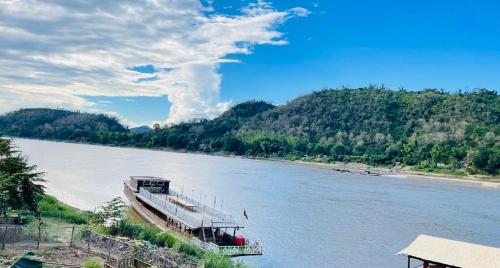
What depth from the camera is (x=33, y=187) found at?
30.5m

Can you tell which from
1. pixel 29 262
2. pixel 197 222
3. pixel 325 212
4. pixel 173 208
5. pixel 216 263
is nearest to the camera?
pixel 29 262

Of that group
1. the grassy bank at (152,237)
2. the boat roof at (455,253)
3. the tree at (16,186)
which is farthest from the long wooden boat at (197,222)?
the tree at (16,186)

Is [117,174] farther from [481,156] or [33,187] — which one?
[481,156]

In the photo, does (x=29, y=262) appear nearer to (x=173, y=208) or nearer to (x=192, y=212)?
(x=192, y=212)

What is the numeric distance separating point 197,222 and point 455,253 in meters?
19.8

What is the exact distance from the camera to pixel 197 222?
128ft

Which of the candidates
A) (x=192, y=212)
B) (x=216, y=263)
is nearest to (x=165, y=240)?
(x=216, y=263)

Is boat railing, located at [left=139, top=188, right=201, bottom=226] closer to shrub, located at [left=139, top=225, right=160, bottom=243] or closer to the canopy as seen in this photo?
shrub, located at [left=139, top=225, right=160, bottom=243]

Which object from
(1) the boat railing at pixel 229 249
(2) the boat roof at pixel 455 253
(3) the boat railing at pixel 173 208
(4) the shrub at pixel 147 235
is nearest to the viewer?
(2) the boat roof at pixel 455 253

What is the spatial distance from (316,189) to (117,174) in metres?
42.2

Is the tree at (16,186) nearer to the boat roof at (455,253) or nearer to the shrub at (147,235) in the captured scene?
the shrub at (147,235)

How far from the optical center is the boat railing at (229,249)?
34.8 metres

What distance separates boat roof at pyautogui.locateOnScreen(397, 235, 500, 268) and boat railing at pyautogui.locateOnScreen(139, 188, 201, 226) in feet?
56.9

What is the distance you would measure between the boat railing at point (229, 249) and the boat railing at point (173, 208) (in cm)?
262
